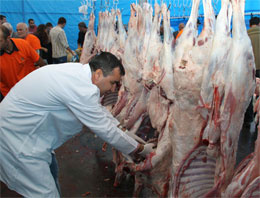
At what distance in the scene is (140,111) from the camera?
10.2 feet

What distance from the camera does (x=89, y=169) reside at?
379 centimetres

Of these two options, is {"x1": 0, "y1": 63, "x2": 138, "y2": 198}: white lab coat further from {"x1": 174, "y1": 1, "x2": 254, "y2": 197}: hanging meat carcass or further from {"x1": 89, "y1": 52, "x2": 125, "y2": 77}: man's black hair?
{"x1": 174, "y1": 1, "x2": 254, "y2": 197}: hanging meat carcass

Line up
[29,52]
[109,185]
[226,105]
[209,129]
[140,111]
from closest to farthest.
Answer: [226,105], [209,129], [140,111], [109,185], [29,52]

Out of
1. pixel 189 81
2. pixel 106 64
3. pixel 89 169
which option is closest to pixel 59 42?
pixel 89 169

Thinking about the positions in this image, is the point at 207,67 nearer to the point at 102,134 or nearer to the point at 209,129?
the point at 209,129

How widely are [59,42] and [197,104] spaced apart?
656cm

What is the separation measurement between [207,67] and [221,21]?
329 mm

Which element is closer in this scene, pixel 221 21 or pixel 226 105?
pixel 226 105

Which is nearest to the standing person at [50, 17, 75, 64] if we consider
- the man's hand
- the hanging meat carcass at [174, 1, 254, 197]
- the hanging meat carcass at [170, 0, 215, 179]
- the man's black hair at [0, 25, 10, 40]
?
the man's black hair at [0, 25, 10, 40]

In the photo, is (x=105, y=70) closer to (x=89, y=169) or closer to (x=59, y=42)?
(x=89, y=169)

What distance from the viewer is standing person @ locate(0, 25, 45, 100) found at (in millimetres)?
3982

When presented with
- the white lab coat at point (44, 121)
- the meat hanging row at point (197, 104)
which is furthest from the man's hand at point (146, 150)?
the white lab coat at point (44, 121)

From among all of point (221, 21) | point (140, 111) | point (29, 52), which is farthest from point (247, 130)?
point (29, 52)

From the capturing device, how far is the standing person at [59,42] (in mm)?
7867
